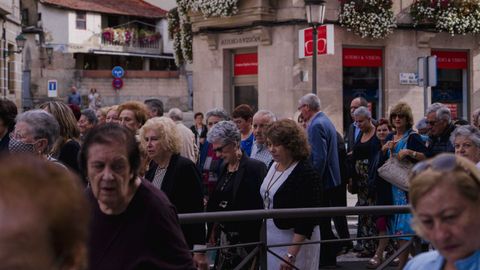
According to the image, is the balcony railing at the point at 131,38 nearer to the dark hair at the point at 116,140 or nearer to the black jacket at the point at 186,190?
the black jacket at the point at 186,190

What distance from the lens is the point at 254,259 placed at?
6.68 meters

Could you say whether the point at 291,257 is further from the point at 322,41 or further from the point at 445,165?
the point at 322,41

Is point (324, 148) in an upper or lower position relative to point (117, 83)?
lower

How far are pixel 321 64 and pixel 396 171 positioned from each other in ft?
43.0

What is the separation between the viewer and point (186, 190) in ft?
21.4

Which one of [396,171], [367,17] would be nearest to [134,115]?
[396,171]

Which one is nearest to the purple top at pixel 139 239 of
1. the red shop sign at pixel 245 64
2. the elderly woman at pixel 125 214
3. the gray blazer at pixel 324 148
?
the elderly woman at pixel 125 214

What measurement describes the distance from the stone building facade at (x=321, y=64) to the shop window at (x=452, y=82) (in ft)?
0.09

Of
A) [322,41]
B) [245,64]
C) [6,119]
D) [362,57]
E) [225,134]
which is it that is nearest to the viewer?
[6,119]

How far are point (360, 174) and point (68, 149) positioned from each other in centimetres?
450

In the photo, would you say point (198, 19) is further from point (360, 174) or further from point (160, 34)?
point (160, 34)

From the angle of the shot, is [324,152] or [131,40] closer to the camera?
[324,152]

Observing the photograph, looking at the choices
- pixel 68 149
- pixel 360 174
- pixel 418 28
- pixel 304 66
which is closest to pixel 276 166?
pixel 68 149

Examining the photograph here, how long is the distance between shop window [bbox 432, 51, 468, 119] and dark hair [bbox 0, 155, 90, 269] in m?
23.2
